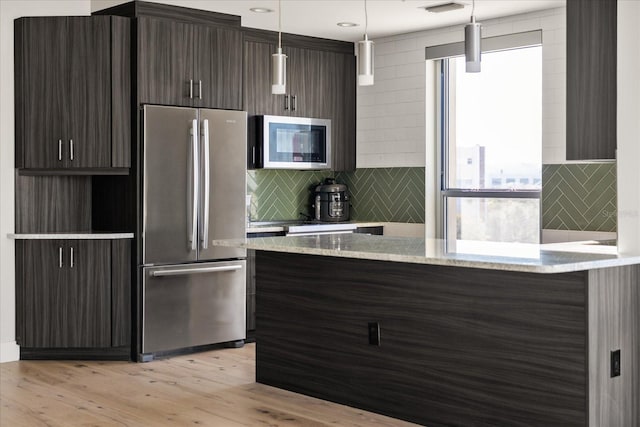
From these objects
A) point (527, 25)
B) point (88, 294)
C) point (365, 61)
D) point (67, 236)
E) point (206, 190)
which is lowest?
point (88, 294)

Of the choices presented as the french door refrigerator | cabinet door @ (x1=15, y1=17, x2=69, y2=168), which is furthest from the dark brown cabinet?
cabinet door @ (x1=15, y1=17, x2=69, y2=168)

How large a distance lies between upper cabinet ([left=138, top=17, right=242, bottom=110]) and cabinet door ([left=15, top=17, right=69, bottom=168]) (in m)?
0.54

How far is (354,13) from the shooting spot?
619cm

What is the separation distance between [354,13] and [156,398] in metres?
3.11

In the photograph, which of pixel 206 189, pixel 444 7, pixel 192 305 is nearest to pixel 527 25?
pixel 444 7

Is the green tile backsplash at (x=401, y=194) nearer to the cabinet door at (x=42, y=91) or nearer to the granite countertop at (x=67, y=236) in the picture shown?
the granite countertop at (x=67, y=236)

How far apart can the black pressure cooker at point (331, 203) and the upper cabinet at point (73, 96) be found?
6.90 feet

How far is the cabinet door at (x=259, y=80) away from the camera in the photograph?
22.2ft

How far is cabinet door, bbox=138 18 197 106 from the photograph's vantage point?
18.8 ft

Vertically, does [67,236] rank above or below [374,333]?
above

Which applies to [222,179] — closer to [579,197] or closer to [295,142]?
[295,142]

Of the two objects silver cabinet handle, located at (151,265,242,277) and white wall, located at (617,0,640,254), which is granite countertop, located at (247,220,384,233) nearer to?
silver cabinet handle, located at (151,265,242,277)

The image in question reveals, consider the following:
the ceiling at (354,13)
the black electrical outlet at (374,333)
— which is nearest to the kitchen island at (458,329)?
the black electrical outlet at (374,333)

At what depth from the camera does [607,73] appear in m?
4.06
